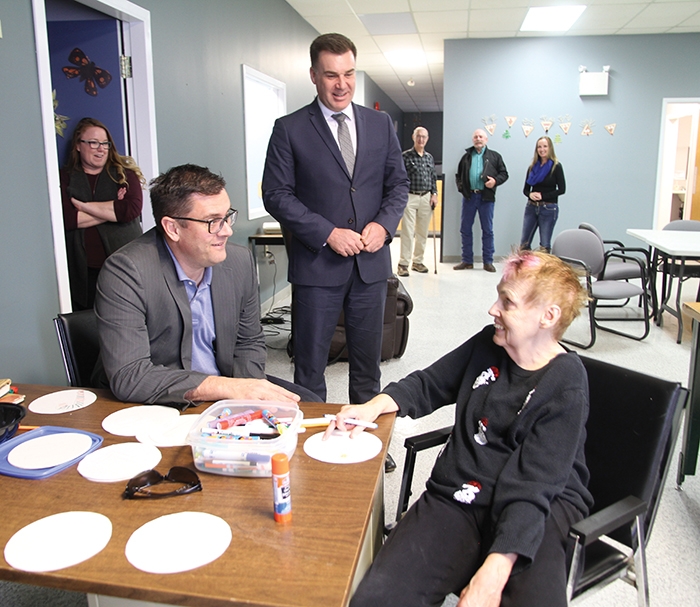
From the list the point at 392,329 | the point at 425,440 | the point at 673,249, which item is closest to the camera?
the point at 425,440

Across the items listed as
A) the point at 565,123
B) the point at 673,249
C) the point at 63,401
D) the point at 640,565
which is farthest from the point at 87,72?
the point at 565,123

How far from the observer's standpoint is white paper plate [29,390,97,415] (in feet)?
4.55

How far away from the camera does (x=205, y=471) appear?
1.10 meters

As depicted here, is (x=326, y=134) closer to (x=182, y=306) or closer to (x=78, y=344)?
(x=182, y=306)

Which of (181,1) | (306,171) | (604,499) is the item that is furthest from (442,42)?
(604,499)

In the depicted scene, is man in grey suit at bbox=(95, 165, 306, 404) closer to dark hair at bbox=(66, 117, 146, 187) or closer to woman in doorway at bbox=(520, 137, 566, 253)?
dark hair at bbox=(66, 117, 146, 187)

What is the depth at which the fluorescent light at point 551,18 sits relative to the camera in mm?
6016

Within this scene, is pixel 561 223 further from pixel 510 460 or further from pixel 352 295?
pixel 510 460

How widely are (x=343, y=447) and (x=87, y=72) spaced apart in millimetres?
2896

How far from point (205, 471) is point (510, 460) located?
25.0 inches

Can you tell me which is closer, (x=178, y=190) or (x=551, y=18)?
(x=178, y=190)

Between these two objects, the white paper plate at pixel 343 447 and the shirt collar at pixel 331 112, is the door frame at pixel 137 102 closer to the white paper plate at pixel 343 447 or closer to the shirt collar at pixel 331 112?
the shirt collar at pixel 331 112

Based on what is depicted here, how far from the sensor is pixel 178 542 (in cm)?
89

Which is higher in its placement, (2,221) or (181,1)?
(181,1)
